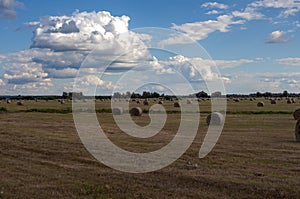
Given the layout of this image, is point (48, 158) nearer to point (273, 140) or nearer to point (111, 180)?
point (111, 180)

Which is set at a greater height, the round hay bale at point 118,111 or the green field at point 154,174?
the round hay bale at point 118,111

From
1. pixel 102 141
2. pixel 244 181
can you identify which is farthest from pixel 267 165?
pixel 102 141

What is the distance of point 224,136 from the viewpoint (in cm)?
2620

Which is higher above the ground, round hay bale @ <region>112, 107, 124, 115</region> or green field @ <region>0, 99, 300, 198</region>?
round hay bale @ <region>112, 107, 124, 115</region>

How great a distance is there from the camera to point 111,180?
13.3 m

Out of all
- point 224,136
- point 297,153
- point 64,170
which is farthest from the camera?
point 224,136

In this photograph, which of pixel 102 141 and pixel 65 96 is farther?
pixel 65 96

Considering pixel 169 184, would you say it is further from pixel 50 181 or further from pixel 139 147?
pixel 139 147

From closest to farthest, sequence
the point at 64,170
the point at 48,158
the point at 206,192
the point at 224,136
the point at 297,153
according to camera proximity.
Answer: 1. the point at 206,192
2. the point at 64,170
3. the point at 48,158
4. the point at 297,153
5. the point at 224,136

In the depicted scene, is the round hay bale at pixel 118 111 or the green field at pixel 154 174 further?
the round hay bale at pixel 118 111

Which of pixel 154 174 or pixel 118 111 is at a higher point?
pixel 118 111

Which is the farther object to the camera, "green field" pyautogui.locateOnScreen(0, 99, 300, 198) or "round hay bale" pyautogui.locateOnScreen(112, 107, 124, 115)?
"round hay bale" pyautogui.locateOnScreen(112, 107, 124, 115)

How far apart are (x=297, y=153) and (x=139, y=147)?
6821 millimetres

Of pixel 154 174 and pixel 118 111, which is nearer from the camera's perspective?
pixel 154 174
